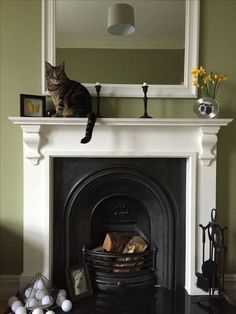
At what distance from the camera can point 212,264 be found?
2.05 metres

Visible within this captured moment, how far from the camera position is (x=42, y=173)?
2.12m

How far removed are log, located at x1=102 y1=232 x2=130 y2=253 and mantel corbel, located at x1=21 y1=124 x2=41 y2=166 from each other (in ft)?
2.36

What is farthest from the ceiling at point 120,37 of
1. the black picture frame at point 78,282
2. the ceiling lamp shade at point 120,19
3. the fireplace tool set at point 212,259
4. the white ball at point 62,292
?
the white ball at point 62,292

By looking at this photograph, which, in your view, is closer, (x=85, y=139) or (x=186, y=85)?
(x=85, y=139)

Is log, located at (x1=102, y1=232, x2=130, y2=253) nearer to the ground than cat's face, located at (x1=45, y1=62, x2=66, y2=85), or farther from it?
nearer to the ground

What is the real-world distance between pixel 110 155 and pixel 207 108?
686mm

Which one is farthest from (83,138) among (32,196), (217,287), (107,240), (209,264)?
(217,287)

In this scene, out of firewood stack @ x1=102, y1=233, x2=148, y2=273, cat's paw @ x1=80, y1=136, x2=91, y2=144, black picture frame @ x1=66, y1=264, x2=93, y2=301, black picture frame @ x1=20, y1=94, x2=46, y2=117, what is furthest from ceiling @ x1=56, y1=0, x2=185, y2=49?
black picture frame @ x1=66, y1=264, x2=93, y2=301

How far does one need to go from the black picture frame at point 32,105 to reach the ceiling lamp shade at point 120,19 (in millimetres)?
665

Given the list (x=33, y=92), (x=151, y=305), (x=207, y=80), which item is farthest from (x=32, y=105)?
(x=151, y=305)

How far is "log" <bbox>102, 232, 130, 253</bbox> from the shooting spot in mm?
2275

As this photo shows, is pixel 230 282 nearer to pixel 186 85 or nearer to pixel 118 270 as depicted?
pixel 118 270

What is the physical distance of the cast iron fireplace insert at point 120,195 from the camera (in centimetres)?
219

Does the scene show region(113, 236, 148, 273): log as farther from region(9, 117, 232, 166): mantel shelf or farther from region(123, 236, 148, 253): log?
region(9, 117, 232, 166): mantel shelf
